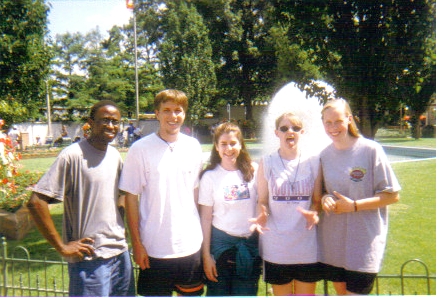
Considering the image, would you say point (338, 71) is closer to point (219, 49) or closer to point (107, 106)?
point (107, 106)

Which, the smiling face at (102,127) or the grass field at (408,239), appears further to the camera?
the grass field at (408,239)

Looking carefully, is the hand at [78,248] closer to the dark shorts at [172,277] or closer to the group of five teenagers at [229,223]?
the dark shorts at [172,277]

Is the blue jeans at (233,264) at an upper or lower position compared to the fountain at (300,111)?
lower

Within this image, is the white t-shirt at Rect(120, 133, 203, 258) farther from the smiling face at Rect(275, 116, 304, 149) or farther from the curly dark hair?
the smiling face at Rect(275, 116, 304, 149)

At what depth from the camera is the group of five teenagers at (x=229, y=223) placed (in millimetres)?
2801

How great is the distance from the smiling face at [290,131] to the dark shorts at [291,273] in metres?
0.76

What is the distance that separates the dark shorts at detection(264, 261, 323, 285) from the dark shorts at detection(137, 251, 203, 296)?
18.4 inches

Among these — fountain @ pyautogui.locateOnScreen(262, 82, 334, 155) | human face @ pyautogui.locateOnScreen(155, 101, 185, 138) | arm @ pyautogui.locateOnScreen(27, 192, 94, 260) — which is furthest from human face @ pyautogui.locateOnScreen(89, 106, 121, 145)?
fountain @ pyautogui.locateOnScreen(262, 82, 334, 155)

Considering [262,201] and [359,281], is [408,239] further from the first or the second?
[262,201]

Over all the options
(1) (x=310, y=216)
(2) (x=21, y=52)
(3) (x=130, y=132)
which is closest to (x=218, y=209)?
(1) (x=310, y=216)

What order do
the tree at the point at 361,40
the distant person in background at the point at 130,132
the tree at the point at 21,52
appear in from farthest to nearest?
the distant person in background at the point at 130,132
the tree at the point at 21,52
the tree at the point at 361,40

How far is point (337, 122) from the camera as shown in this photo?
262 cm

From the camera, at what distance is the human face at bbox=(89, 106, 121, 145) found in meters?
2.70

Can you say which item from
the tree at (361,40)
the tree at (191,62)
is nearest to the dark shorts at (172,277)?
the tree at (361,40)
